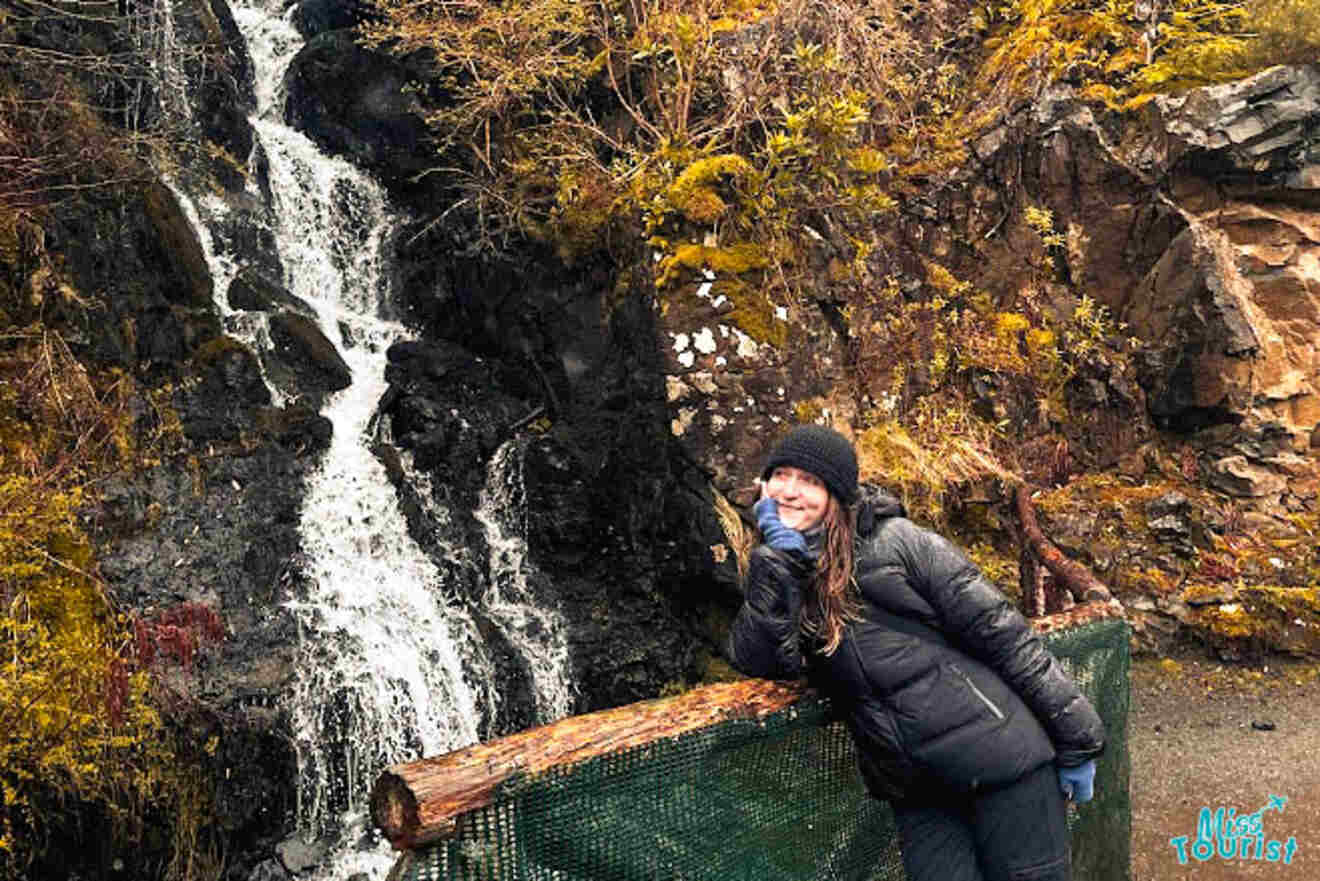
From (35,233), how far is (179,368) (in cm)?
183

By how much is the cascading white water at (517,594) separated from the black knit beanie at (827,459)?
641 cm

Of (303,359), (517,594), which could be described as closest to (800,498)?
(517,594)

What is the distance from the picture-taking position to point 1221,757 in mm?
7152

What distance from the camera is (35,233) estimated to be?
838 centimetres

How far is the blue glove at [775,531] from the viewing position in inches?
104

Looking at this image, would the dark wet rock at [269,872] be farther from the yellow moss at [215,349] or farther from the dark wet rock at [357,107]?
the dark wet rock at [357,107]

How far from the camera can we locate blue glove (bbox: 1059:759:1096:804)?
262 centimetres

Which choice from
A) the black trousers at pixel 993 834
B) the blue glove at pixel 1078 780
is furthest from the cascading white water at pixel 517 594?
the blue glove at pixel 1078 780

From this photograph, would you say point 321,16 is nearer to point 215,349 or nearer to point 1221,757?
point 215,349

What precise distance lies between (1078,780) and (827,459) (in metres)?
1.28

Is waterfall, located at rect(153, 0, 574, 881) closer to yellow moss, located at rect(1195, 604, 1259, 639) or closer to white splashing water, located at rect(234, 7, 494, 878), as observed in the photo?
white splashing water, located at rect(234, 7, 494, 878)

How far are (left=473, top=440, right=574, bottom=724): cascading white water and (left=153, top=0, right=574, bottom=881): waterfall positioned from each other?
16 mm

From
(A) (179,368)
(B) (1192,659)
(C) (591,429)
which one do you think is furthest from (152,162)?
(B) (1192,659)

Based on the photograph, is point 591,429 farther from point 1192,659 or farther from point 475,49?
point 1192,659
